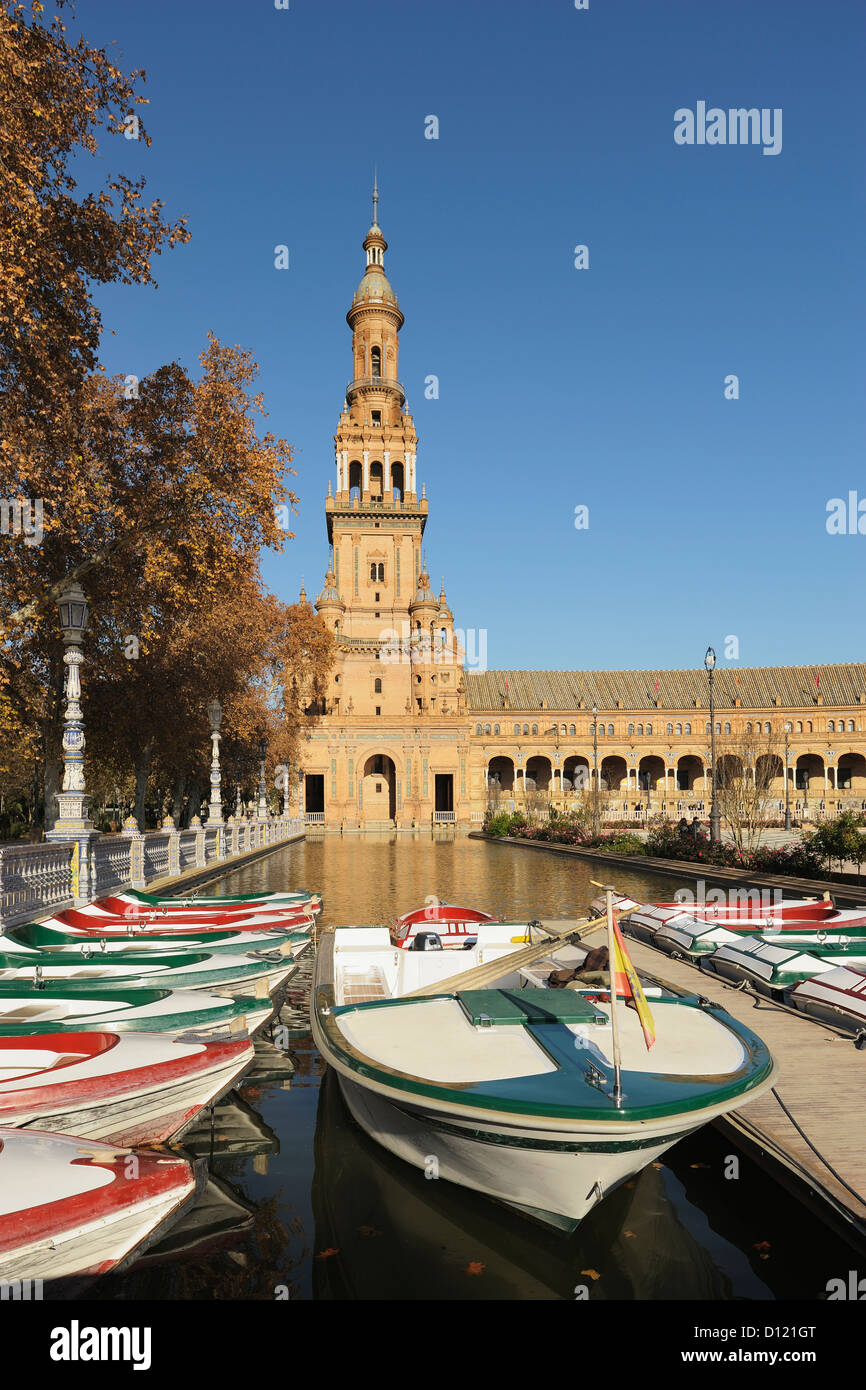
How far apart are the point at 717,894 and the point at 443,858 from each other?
2035 cm

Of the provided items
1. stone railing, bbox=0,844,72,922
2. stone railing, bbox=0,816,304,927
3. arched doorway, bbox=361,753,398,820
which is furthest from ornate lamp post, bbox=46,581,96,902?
arched doorway, bbox=361,753,398,820

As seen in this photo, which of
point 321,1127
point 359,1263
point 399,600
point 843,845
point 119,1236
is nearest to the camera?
point 119,1236

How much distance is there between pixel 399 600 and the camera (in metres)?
72.1

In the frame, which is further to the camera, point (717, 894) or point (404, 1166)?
point (717, 894)

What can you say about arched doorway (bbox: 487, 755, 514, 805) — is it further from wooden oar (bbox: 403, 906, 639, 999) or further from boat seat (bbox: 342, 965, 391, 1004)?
wooden oar (bbox: 403, 906, 639, 999)

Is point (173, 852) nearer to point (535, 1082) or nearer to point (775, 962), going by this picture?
point (775, 962)

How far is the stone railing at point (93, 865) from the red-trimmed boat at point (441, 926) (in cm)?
642

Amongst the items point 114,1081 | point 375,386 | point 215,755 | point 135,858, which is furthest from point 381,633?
point 114,1081

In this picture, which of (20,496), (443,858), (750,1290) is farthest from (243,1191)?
(443,858)

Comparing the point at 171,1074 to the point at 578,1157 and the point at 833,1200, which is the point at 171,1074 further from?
the point at 833,1200

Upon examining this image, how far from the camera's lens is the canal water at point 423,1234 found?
5379 mm

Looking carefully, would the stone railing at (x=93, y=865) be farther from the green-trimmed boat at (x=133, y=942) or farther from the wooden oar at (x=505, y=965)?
the wooden oar at (x=505, y=965)

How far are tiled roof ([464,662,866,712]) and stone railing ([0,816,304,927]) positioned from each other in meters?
59.8

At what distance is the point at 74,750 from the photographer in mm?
15297
